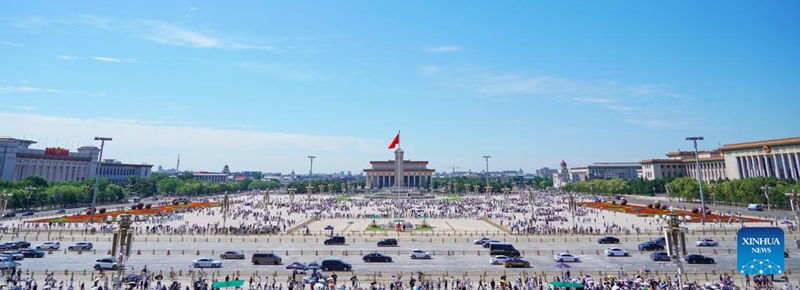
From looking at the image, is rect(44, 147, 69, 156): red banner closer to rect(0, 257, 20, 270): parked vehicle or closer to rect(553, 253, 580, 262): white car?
rect(0, 257, 20, 270): parked vehicle

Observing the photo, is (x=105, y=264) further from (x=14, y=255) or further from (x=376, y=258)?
(x=376, y=258)

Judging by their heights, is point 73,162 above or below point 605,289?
above

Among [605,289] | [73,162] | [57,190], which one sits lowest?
[605,289]

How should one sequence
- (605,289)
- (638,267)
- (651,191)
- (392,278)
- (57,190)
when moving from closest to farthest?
(605,289) < (392,278) < (638,267) < (57,190) < (651,191)

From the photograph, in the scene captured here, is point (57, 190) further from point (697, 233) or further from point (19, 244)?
point (697, 233)

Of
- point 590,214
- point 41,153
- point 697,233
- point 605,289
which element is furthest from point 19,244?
point 41,153
